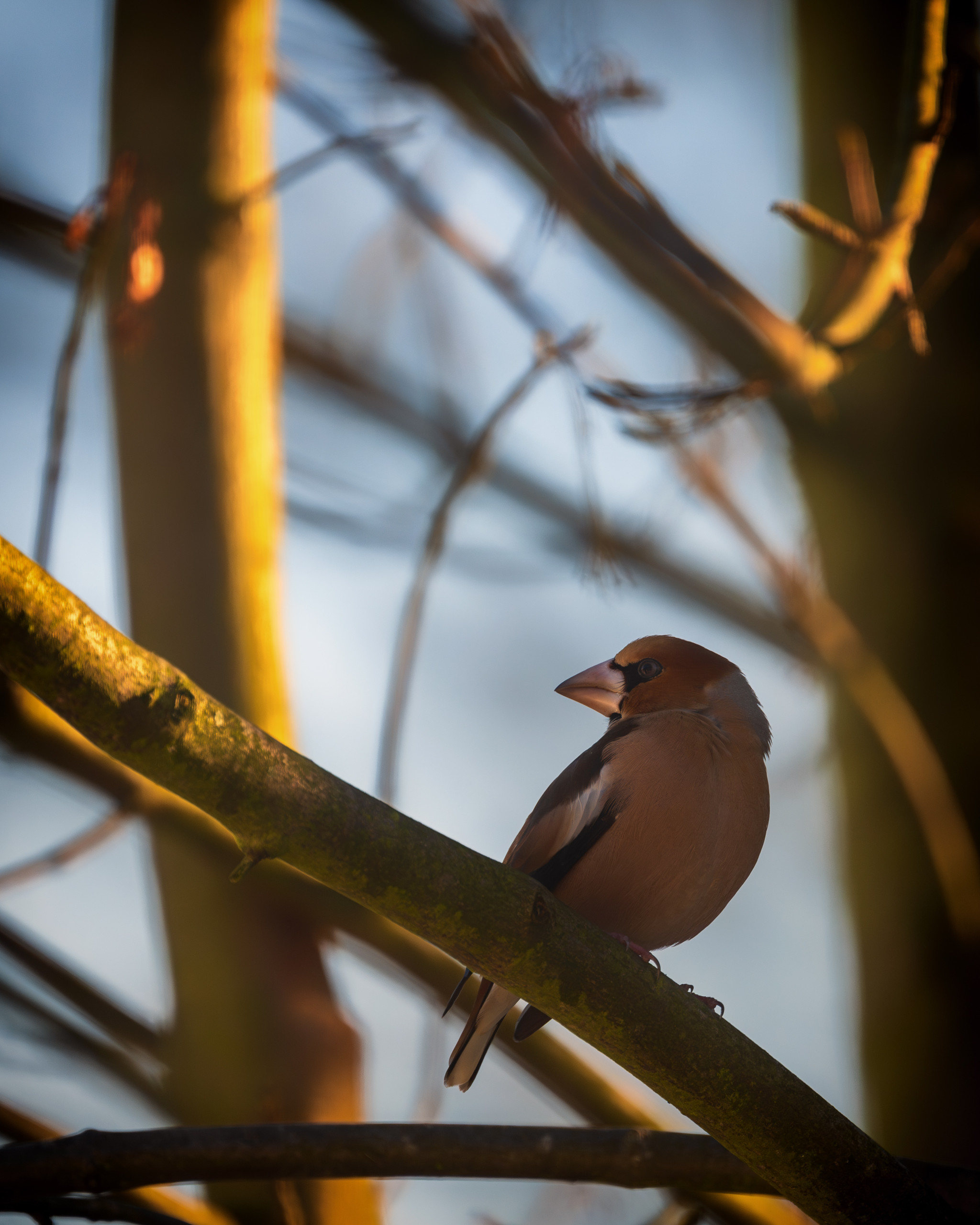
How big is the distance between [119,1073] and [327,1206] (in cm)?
84

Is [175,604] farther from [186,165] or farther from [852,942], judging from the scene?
[852,942]

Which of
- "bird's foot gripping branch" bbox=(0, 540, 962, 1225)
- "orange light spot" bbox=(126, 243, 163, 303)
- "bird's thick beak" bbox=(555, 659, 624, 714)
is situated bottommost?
"bird's foot gripping branch" bbox=(0, 540, 962, 1225)

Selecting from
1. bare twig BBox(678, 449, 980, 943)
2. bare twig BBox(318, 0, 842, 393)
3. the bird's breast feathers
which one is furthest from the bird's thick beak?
bare twig BBox(678, 449, 980, 943)

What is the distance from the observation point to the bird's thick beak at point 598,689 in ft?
10.9

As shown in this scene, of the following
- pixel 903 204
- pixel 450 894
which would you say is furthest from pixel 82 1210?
pixel 903 204

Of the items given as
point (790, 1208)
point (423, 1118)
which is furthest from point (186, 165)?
point (790, 1208)

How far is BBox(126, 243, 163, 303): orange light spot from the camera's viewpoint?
3275 mm

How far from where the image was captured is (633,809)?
265 cm

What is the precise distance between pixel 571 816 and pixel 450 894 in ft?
3.49

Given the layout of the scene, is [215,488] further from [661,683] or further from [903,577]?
[903,577]

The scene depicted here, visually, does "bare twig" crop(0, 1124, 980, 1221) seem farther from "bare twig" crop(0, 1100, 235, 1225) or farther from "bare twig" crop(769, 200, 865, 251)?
"bare twig" crop(769, 200, 865, 251)

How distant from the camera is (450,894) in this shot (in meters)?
1.77

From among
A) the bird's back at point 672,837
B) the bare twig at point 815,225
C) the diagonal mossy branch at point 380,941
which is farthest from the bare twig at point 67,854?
the bare twig at point 815,225

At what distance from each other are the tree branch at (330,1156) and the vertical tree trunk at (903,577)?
7.82 ft
